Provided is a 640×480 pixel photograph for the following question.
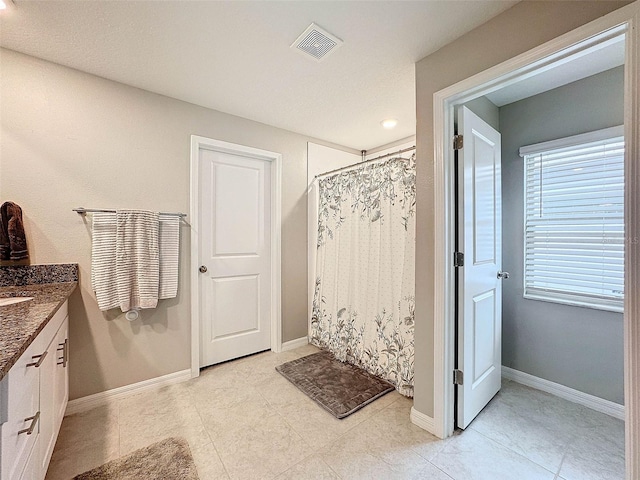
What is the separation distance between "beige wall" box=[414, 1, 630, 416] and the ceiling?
8cm

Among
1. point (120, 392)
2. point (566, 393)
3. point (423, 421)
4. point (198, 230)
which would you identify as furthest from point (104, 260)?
point (566, 393)

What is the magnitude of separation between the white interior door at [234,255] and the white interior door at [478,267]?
1832 mm

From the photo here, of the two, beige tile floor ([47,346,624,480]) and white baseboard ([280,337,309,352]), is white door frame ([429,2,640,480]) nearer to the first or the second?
beige tile floor ([47,346,624,480])

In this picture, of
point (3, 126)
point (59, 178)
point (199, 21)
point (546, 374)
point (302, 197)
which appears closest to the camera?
point (199, 21)

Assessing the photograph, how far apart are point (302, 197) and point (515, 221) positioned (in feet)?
6.55

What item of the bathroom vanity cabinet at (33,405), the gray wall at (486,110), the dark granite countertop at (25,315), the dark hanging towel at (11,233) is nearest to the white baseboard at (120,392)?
the bathroom vanity cabinet at (33,405)

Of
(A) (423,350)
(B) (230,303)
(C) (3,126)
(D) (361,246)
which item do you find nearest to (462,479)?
(A) (423,350)

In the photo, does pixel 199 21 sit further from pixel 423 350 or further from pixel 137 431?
pixel 137 431

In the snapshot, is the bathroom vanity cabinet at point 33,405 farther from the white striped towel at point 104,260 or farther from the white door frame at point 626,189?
the white door frame at point 626,189

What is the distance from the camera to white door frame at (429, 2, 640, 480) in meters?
1.01

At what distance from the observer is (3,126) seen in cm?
165

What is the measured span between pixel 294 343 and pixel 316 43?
2.64 meters

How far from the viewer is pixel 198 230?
236cm

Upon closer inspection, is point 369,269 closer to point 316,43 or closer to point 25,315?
point 316,43
